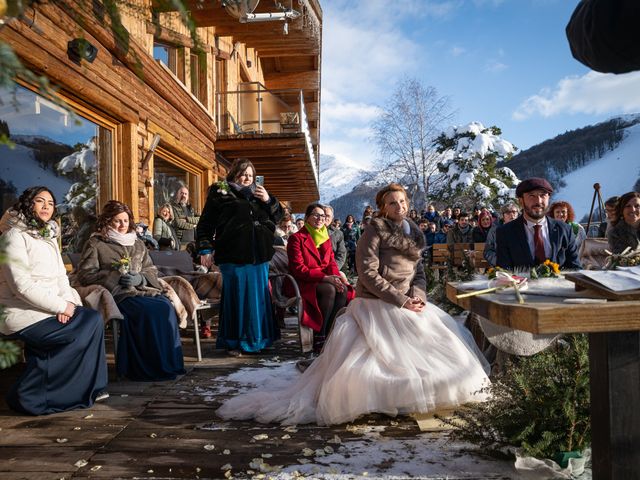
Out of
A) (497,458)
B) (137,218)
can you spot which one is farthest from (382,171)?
(497,458)

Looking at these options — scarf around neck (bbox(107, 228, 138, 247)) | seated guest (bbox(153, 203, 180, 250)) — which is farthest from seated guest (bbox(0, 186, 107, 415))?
seated guest (bbox(153, 203, 180, 250))

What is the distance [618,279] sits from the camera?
161cm

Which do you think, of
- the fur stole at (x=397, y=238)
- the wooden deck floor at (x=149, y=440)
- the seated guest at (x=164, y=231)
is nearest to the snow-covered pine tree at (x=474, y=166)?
the seated guest at (x=164, y=231)

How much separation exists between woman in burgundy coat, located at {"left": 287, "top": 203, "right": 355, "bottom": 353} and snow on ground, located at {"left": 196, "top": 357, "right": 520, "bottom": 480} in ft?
7.79

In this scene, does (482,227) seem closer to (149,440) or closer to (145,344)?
(145,344)

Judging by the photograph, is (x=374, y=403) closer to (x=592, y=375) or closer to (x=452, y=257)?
(x=592, y=375)

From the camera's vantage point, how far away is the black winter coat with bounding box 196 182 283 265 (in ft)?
18.0

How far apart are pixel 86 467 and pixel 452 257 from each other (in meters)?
7.49

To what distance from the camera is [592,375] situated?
73.7 inches

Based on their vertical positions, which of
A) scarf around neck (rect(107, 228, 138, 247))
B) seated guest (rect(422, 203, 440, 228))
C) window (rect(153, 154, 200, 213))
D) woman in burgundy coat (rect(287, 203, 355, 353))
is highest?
window (rect(153, 154, 200, 213))

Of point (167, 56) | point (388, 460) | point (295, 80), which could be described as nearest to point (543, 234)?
point (388, 460)

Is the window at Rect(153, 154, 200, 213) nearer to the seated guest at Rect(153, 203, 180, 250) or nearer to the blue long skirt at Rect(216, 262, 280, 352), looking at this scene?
the seated guest at Rect(153, 203, 180, 250)

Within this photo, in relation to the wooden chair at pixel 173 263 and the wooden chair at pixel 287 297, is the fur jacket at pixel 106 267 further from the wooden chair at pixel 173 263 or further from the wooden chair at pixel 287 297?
the wooden chair at pixel 173 263

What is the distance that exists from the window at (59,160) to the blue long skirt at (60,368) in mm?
1950
